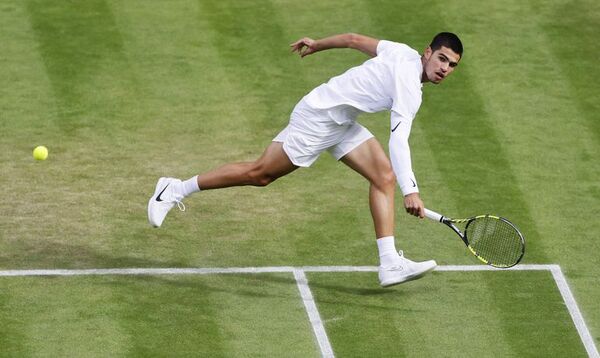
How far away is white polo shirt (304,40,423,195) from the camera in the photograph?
13430mm

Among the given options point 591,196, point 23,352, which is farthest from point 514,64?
point 23,352

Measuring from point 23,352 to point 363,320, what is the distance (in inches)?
112

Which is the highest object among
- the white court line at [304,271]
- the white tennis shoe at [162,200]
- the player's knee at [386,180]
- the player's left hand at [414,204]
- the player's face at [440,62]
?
the player's face at [440,62]

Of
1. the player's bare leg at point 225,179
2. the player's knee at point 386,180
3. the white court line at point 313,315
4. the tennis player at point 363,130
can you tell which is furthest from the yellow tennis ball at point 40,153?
the player's knee at point 386,180

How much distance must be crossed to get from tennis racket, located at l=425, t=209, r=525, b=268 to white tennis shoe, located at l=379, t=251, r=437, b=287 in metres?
0.39

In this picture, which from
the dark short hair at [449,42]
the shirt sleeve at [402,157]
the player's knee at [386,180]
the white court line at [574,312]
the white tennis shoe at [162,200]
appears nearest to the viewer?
the shirt sleeve at [402,157]

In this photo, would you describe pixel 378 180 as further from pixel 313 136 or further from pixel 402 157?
pixel 402 157

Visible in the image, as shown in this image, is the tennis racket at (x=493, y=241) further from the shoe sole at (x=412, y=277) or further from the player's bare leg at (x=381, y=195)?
the player's bare leg at (x=381, y=195)

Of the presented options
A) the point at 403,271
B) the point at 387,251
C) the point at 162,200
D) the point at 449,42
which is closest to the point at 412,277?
the point at 403,271

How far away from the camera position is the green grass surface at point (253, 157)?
45.5 feet

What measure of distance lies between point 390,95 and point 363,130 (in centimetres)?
69

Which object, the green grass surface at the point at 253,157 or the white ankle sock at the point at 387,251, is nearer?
the green grass surface at the point at 253,157

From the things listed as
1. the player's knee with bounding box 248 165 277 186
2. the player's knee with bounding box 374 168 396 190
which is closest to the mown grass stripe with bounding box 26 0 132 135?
the player's knee with bounding box 248 165 277 186

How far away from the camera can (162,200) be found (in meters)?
14.9
